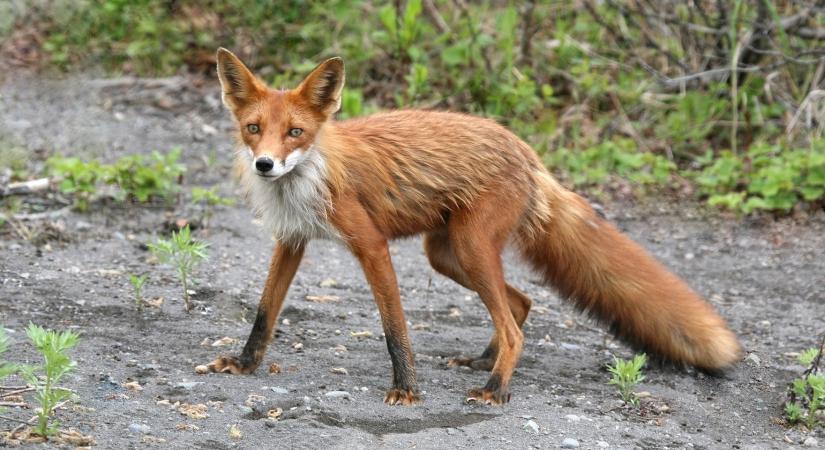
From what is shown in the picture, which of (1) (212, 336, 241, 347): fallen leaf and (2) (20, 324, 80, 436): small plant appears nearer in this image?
(2) (20, 324, 80, 436): small plant

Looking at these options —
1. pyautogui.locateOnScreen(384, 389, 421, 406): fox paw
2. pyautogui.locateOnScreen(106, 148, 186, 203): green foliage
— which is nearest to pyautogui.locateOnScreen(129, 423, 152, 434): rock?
pyautogui.locateOnScreen(384, 389, 421, 406): fox paw

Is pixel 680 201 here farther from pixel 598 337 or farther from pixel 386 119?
pixel 386 119

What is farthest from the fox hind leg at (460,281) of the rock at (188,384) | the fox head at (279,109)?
the rock at (188,384)

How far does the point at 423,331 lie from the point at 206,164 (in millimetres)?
3810

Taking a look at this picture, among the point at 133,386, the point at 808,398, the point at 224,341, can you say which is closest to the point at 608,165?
the point at 808,398

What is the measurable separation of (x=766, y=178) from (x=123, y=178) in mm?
5161

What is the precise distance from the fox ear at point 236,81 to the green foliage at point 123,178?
2.95 m

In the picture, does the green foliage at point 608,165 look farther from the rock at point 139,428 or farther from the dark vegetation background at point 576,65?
the rock at point 139,428

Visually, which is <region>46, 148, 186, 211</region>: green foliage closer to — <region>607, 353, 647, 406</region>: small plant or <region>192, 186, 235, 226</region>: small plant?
<region>192, 186, 235, 226</region>: small plant

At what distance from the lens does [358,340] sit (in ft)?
18.7

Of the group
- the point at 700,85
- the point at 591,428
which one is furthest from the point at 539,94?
the point at 591,428

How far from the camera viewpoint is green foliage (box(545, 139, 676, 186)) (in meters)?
8.91

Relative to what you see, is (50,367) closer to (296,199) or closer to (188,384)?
(188,384)

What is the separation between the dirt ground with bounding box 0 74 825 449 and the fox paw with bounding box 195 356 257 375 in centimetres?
9
